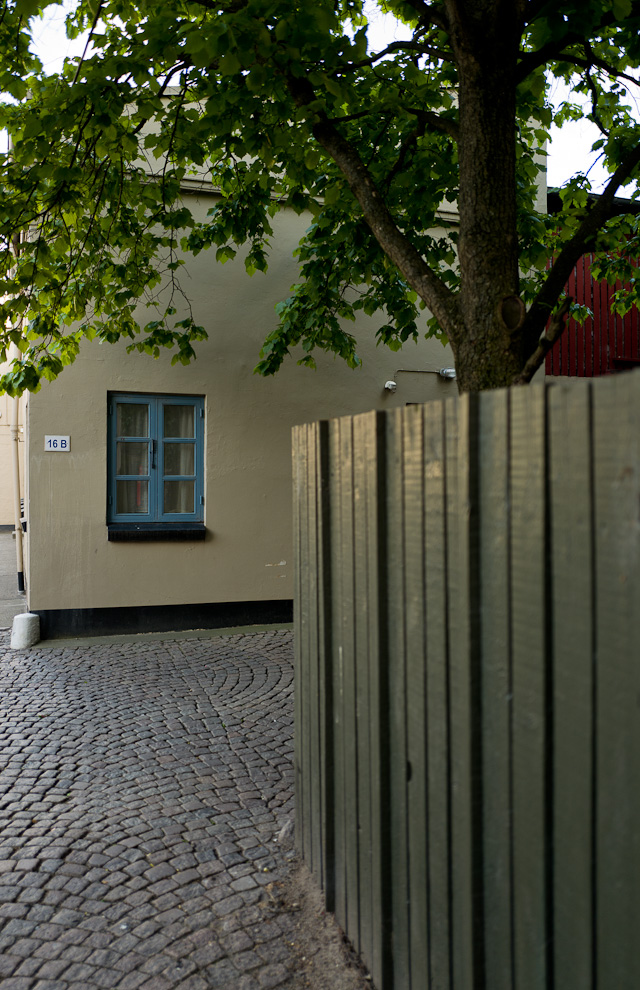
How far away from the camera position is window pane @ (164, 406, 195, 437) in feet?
28.1

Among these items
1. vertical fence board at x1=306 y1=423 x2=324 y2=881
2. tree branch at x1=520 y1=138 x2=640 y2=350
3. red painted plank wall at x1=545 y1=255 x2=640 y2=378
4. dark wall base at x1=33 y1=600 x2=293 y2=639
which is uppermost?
red painted plank wall at x1=545 y1=255 x2=640 y2=378

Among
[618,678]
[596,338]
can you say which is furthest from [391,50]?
→ [596,338]

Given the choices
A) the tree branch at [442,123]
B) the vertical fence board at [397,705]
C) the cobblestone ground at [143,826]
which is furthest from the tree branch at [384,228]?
the cobblestone ground at [143,826]

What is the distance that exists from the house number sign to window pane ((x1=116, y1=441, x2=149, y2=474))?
0.57 meters

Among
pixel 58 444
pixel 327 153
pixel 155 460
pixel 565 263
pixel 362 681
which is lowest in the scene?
pixel 362 681

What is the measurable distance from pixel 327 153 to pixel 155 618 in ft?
17.4

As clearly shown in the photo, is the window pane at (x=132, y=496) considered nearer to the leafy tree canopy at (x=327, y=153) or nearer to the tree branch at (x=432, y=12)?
the leafy tree canopy at (x=327, y=153)

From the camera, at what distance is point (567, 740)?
4.89ft

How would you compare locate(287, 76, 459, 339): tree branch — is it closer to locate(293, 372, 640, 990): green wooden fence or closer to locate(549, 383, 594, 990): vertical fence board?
locate(293, 372, 640, 990): green wooden fence

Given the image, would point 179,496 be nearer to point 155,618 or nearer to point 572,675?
point 155,618

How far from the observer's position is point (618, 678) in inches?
53.2

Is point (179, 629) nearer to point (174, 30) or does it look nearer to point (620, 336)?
point (174, 30)

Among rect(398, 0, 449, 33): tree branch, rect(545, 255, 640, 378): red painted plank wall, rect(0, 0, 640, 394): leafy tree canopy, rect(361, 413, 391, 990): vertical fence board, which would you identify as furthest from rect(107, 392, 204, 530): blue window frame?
rect(361, 413, 391, 990): vertical fence board

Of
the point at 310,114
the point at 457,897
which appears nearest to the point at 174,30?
the point at 310,114
